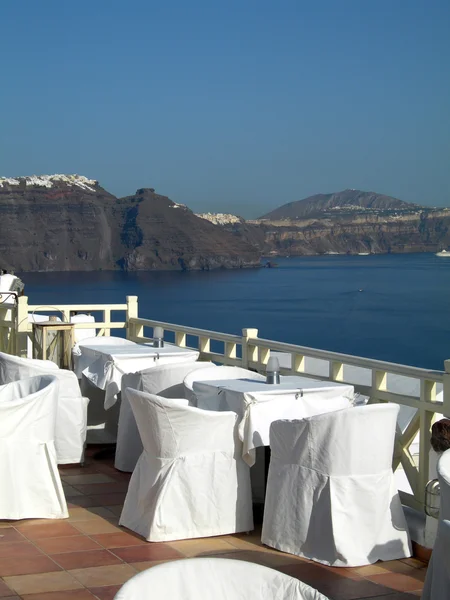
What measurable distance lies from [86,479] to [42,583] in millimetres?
2039

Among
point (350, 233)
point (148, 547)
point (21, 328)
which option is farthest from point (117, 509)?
point (350, 233)

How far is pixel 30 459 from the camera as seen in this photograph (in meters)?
4.46

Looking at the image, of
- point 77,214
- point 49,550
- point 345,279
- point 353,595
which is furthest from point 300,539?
point 77,214

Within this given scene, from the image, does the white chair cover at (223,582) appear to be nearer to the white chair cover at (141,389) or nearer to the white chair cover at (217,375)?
the white chair cover at (217,375)

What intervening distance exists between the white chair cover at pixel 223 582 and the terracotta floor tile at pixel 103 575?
194cm

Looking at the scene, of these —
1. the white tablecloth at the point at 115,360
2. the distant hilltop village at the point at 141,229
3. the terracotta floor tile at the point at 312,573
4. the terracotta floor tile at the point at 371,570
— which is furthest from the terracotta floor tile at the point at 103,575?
the distant hilltop village at the point at 141,229

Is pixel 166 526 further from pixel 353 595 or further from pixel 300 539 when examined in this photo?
pixel 353 595

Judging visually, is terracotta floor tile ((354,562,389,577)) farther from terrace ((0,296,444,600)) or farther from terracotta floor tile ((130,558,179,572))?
terracotta floor tile ((130,558,179,572))

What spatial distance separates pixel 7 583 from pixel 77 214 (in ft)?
580

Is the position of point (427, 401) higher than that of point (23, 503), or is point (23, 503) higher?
point (427, 401)

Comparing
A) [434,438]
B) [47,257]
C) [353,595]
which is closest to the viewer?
[353,595]

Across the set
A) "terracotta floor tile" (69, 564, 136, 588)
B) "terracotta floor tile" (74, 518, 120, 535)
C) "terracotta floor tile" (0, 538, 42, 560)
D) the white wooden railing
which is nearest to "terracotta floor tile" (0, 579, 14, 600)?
"terracotta floor tile" (69, 564, 136, 588)

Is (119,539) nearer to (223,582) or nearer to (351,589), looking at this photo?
(351,589)

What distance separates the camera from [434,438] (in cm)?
387
